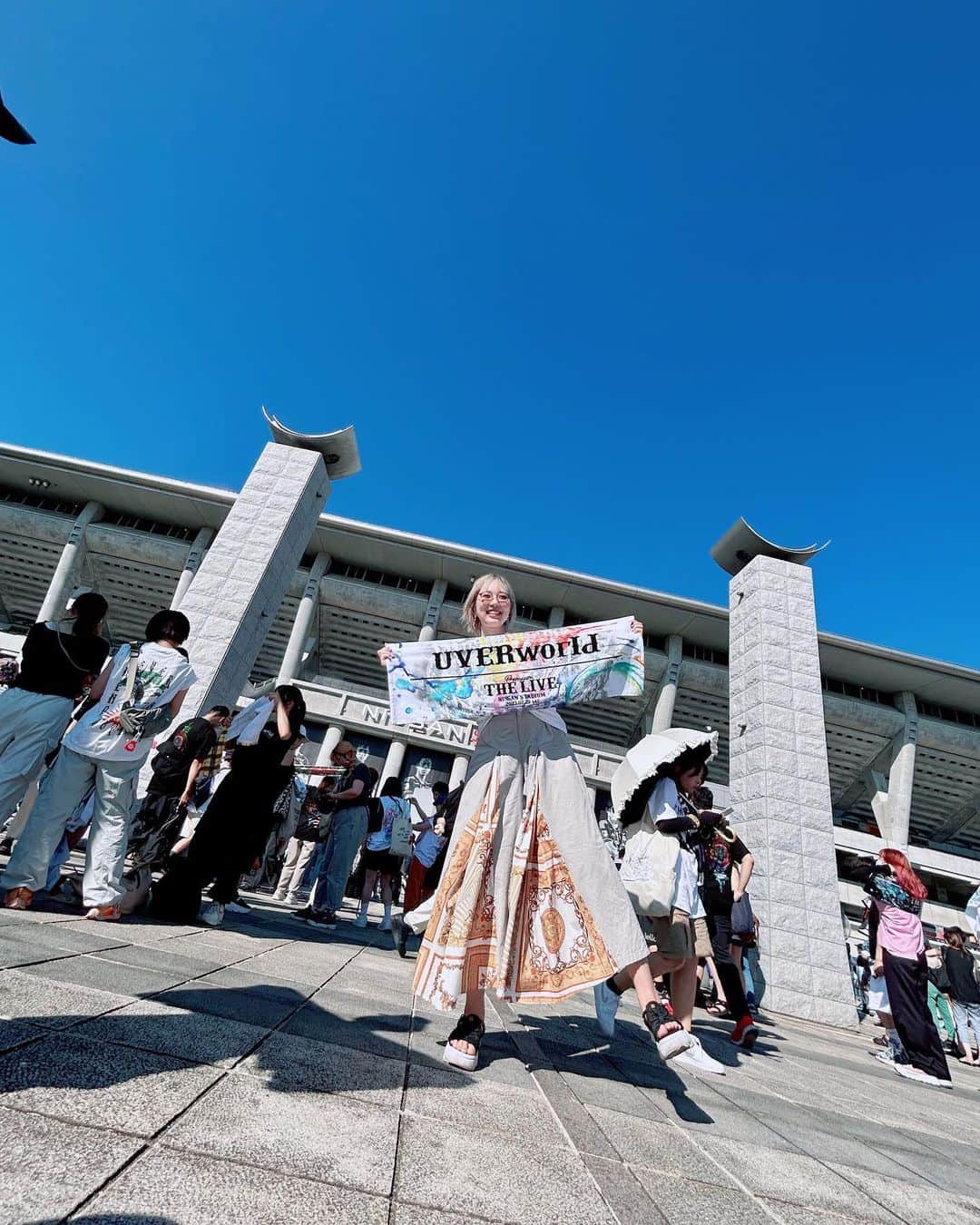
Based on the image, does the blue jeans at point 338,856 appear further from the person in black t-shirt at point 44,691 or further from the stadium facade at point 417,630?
the stadium facade at point 417,630

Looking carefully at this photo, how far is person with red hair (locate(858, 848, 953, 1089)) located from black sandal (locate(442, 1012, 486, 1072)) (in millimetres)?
4036

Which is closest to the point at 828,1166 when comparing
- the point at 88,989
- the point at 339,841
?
the point at 88,989

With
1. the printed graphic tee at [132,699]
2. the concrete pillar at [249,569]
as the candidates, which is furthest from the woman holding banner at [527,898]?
the concrete pillar at [249,569]

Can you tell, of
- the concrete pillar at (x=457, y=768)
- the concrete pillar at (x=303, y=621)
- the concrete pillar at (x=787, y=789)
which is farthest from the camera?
the concrete pillar at (x=303, y=621)

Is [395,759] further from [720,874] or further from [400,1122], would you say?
[400,1122]

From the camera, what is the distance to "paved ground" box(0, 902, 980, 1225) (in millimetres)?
956

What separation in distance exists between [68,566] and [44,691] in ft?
88.2

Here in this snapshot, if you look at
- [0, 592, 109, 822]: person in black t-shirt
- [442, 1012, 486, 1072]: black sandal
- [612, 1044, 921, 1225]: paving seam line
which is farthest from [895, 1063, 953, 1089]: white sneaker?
[0, 592, 109, 822]: person in black t-shirt

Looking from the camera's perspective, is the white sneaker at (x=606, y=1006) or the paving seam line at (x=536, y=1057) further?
the white sneaker at (x=606, y=1006)

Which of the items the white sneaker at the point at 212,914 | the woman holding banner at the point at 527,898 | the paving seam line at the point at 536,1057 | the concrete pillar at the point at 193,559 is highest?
the concrete pillar at the point at 193,559

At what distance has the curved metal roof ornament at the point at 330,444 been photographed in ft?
48.6

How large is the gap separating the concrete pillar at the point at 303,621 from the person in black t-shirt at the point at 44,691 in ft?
66.8

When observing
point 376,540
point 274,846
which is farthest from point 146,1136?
point 376,540

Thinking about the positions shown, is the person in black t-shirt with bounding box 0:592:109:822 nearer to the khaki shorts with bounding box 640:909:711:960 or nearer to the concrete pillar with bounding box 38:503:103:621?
the khaki shorts with bounding box 640:909:711:960
